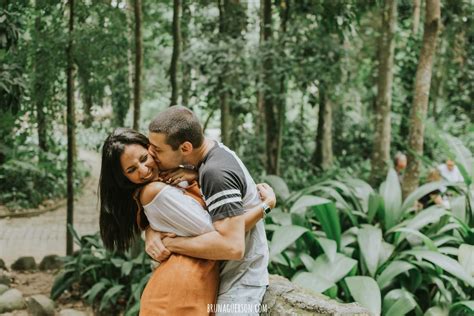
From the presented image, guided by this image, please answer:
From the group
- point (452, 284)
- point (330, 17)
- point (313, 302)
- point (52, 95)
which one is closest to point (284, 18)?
point (330, 17)

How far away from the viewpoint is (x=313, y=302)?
221cm

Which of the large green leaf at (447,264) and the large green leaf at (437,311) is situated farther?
the large green leaf at (437,311)

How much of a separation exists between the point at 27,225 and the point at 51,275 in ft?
10.1

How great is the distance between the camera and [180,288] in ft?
6.22

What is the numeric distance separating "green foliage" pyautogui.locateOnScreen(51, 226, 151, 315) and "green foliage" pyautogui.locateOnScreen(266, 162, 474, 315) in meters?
1.43

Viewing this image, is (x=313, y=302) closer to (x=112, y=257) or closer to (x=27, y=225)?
(x=112, y=257)

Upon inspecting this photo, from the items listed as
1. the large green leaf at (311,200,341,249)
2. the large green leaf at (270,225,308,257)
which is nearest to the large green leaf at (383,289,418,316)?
the large green leaf at (311,200,341,249)

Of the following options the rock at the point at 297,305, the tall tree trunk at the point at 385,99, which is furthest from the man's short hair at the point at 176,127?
the tall tree trunk at the point at 385,99


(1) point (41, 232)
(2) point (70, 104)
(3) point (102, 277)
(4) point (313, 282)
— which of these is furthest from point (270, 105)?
(1) point (41, 232)

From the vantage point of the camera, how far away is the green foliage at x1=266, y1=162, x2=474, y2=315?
3.49m

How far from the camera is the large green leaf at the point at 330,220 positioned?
4105mm

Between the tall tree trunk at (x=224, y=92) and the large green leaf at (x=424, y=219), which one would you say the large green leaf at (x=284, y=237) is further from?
the tall tree trunk at (x=224, y=92)

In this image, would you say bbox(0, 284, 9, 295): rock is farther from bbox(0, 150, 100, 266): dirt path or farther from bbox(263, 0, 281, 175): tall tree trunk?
bbox(263, 0, 281, 175): tall tree trunk

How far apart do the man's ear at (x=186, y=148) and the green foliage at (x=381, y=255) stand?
1.74 meters
